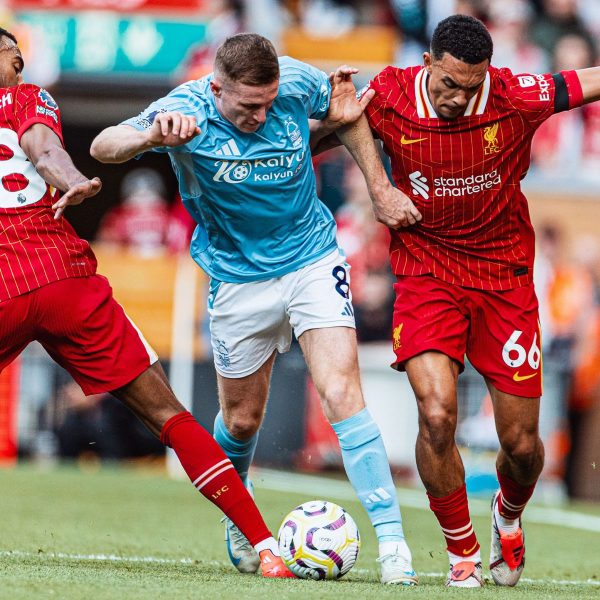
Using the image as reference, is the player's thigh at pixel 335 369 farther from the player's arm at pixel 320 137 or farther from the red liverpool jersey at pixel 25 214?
the red liverpool jersey at pixel 25 214

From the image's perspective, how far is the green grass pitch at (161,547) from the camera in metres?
4.99

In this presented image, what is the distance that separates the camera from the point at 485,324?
244 inches

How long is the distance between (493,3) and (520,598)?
40.7 feet

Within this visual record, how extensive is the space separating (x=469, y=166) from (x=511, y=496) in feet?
5.45

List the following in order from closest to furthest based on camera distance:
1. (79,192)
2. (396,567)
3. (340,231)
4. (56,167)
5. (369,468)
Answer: (79,192), (56,167), (396,567), (369,468), (340,231)

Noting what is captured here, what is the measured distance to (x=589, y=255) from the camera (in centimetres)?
1575

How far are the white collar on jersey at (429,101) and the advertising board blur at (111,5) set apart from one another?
10.4 m

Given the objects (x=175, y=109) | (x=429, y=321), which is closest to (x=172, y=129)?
(x=175, y=109)

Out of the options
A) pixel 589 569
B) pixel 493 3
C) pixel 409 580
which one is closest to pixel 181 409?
pixel 409 580

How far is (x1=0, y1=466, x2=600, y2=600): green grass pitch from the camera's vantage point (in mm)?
4992

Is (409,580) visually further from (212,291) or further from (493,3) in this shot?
(493,3)

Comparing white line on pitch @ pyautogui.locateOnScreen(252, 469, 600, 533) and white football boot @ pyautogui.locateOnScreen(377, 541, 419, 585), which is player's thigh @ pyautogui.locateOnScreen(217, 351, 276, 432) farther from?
white line on pitch @ pyautogui.locateOnScreen(252, 469, 600, 533)

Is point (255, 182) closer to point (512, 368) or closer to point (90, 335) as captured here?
point (90, 335)

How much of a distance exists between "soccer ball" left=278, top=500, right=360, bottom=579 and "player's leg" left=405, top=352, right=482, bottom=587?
466 mm
